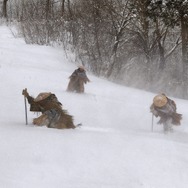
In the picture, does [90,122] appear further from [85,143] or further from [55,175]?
[55,175]

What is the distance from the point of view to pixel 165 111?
242 inches

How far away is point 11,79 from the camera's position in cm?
941

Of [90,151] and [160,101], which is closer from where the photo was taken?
[90,151]

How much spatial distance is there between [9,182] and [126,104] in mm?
5603

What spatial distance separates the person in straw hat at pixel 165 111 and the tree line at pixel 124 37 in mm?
8988

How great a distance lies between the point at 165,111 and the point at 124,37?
35.8 ft

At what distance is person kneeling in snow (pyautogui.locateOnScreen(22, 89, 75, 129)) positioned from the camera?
206 inches

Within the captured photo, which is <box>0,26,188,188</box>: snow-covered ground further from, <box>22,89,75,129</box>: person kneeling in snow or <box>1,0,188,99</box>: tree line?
<box>1,0,188,99</box>: tree line

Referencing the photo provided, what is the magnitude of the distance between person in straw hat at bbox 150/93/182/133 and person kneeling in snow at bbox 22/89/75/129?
1480 mm

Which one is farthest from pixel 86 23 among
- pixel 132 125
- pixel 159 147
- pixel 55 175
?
pixel 55 175

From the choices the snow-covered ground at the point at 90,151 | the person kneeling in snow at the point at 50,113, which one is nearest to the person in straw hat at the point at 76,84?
the snow-covered ground at the point at 90,151

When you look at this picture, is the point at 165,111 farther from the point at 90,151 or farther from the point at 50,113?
the point at 90,151

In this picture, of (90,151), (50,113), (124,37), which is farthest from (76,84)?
(124,37)

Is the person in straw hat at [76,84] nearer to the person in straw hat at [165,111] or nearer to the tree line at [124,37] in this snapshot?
the person in straw hat at [165,111]
